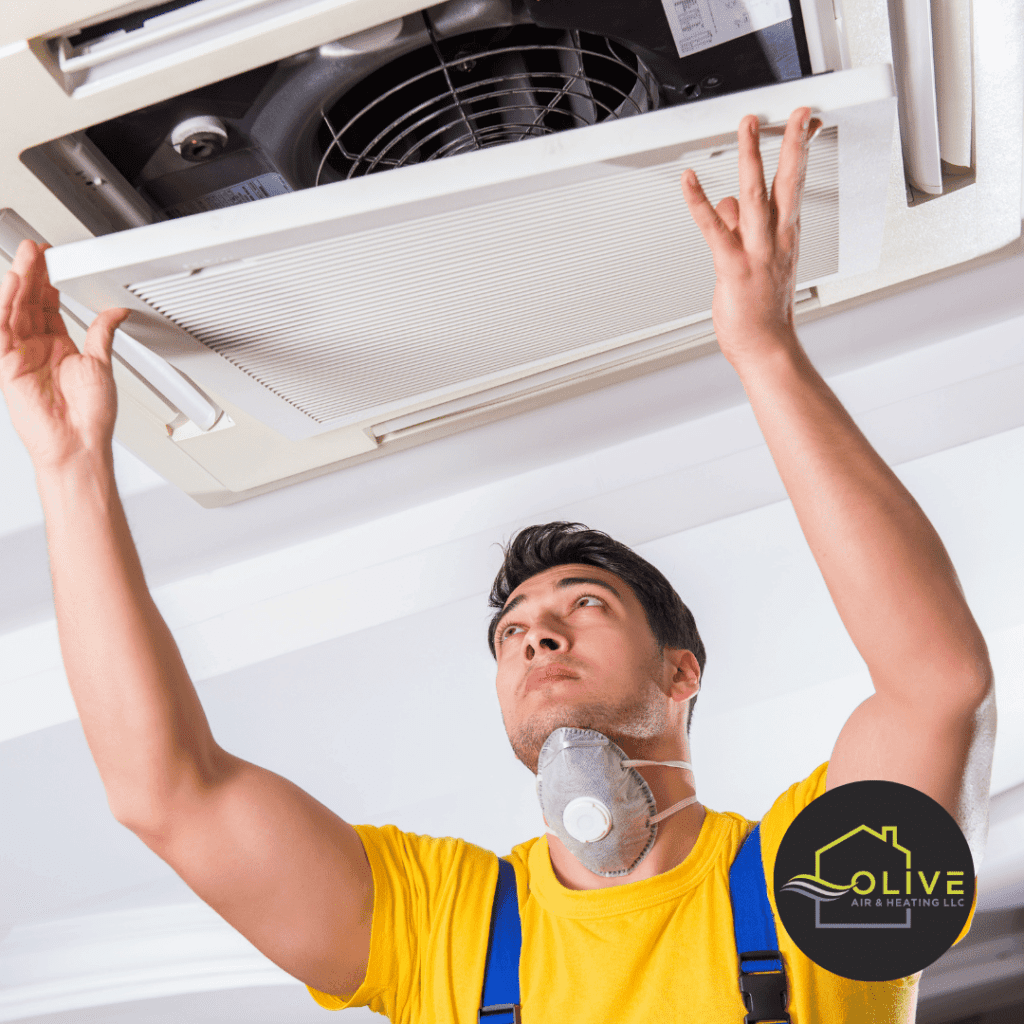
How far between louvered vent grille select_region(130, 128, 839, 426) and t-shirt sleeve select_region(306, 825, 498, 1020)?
22.7 inches

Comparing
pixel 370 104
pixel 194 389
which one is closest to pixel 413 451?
pixel 194 389

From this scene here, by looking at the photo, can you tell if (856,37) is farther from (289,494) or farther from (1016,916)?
(1016,916)

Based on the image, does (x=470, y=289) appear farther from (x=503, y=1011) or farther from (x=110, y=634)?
(x=503, y=1011)

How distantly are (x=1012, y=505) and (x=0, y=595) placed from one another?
1913mm

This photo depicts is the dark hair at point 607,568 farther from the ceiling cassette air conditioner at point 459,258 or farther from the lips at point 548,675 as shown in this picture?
the ceiling cassette air conditioner at point 459,258

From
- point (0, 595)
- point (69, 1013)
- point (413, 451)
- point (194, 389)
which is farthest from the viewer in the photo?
point (69, 1013)

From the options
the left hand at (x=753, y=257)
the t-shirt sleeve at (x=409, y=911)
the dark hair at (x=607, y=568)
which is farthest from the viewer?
the dark hair at (x=607, y=568)

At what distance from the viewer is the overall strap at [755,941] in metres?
0.90

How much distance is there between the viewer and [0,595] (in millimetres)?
1564

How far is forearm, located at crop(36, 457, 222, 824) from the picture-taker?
854mm

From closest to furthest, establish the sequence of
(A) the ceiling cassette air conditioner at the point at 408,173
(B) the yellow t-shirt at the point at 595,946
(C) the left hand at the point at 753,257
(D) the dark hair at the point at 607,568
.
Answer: (A) the ceiling cassette air conditioner at the point at 408,173 < (C) the left hand at the point at 753,257 < (B) the yellow t-shirt at the point at 595,946 < (D) the dark hair at the point at 607,568

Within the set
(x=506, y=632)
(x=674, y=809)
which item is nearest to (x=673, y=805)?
(x=674, y=809)

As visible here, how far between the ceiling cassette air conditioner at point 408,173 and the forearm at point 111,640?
175 mm

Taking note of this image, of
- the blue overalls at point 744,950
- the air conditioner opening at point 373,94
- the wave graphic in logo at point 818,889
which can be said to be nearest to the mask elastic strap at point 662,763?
the blue overalls at point 744,950
